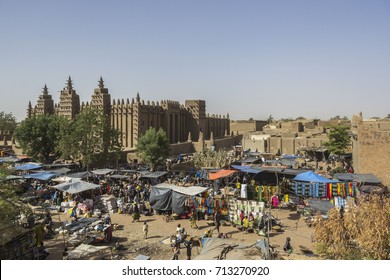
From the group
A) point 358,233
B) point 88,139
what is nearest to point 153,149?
point 88,139

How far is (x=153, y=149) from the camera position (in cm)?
2983

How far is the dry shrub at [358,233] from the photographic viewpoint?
9.07 metres

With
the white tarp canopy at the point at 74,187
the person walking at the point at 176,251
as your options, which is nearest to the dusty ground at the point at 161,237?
the person walking at the point at 176,251

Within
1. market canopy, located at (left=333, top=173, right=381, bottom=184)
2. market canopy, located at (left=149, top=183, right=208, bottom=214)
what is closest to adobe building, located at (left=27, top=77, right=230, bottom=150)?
market canopy, located at (left=149, top=183, right=208, bottom=214)

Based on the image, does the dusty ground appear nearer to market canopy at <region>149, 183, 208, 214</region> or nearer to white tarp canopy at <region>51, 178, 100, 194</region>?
market canopy at <region>149, 183, 208, 214</region>

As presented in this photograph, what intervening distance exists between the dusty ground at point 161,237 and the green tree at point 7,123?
198ft

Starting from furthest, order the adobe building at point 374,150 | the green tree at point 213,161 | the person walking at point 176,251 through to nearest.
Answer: the green tree at point 213,161 → the adobe building at point 374,150 → the person walking at point 176,251

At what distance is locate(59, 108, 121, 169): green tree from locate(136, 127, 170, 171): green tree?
2.47 m

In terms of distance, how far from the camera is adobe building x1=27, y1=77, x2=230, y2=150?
142 feet

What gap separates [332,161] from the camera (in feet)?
112

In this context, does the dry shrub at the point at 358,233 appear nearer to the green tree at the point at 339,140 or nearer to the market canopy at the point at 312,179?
the market canopy at the point at 312,179

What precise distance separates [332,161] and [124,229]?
25943 mm

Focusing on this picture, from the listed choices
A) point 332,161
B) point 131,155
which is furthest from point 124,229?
point 332,161

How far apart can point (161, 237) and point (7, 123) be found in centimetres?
6913
